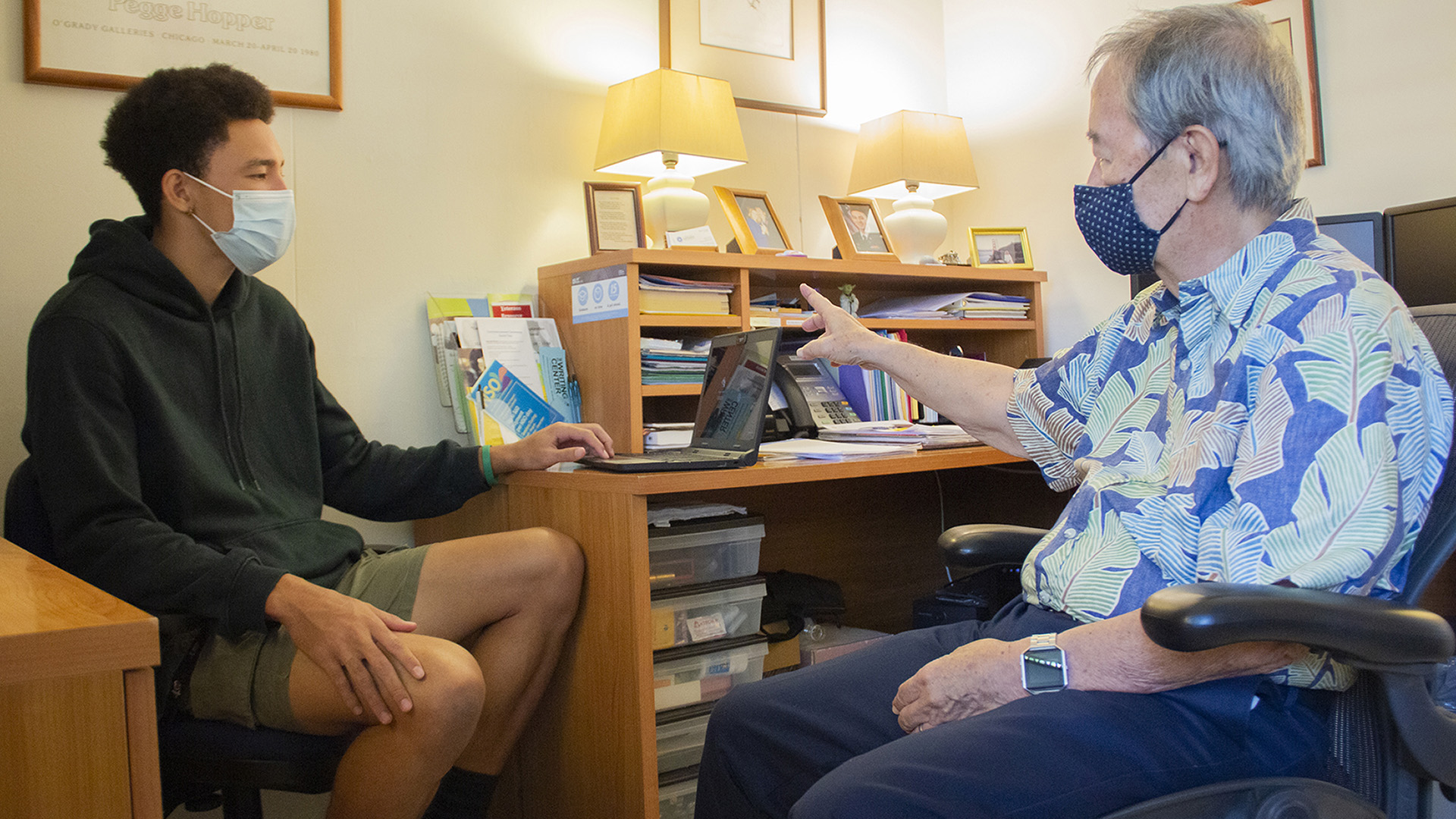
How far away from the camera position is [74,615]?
823mm

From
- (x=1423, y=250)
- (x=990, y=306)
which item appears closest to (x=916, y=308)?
(x=990, y=306)

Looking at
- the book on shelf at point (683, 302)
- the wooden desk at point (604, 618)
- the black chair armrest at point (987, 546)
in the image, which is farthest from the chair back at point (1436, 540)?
the book on shelf at point (683, 302)

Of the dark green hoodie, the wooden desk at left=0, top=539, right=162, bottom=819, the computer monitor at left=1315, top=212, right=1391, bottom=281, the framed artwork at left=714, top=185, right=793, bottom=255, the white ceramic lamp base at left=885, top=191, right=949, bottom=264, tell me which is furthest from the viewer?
the white ceramic lamp base at left=885, top=191, right=949, bottom=264

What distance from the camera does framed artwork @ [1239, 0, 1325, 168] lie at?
91.7 inches

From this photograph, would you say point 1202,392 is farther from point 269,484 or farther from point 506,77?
point 506,77

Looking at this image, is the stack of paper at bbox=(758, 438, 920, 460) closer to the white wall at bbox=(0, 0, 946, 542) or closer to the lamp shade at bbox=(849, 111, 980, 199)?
the white wall at bbox=(0, 0, 946, 542)

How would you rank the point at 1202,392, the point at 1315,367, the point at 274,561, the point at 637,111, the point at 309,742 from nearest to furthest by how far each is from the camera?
1. the point at 1315,367
2. the point at 1202,392
3. the point at 309,742
4. the point at 274,561
5. the point at 637,111

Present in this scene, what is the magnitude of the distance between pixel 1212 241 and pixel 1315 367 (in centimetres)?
26

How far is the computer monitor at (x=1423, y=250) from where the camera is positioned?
192 cm

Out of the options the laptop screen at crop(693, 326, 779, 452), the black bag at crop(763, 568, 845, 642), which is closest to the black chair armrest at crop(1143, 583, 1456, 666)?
the laptop screen at crop(693, 326, 779, 452)

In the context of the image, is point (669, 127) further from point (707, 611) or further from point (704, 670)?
point (704, 670)

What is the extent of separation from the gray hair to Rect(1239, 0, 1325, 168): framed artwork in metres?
1.37

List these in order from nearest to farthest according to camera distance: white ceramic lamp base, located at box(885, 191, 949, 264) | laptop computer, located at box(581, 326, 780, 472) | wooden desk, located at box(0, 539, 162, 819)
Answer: wooden desk, located at box(0, 539, 162, 819)
laptop computer, located at box(581, 326, 780, 472)
white ceramic lamp base, located at box(885, 191, 949, 264)

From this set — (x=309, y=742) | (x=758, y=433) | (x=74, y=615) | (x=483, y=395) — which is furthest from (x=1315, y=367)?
(x=483, y=395)
